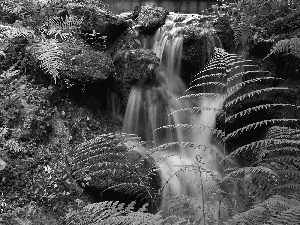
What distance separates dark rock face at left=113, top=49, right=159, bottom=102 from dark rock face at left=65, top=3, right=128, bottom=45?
0.78m

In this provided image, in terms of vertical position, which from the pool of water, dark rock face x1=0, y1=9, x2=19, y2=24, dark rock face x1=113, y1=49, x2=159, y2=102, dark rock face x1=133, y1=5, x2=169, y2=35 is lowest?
dark rock face x1=113, y1=49, x2=159, y2=102

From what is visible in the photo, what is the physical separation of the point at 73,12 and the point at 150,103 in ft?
8.45

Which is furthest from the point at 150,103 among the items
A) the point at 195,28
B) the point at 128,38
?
the point at 195,28

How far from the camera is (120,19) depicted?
6723 millimetres

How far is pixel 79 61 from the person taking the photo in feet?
17.6

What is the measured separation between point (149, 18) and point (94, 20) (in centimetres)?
198

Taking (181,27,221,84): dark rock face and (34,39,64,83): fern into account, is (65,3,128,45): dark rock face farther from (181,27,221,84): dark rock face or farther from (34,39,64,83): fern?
(181,27,221,84): dark rock face

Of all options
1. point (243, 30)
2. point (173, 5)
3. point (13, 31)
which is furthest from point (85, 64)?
point (173, 5)

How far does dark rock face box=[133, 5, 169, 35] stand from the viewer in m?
7.51

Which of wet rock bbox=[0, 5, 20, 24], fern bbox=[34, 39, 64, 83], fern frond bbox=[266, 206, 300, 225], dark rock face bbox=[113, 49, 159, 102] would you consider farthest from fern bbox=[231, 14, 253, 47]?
fern frond bbox=[266, 206, 300, 225]

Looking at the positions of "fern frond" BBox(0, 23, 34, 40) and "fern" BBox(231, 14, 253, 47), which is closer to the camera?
"fern frond" BBox(0, 23, 34, 40)

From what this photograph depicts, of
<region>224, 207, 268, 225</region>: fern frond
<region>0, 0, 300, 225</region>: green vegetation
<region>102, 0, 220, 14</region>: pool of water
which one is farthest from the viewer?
<region>102, 0, 220, 14</region>: pool of water

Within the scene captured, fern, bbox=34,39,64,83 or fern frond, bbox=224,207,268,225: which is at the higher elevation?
fern, bbox=34,39,64,83

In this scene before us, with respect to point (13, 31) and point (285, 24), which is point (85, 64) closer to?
point (13, 31)
